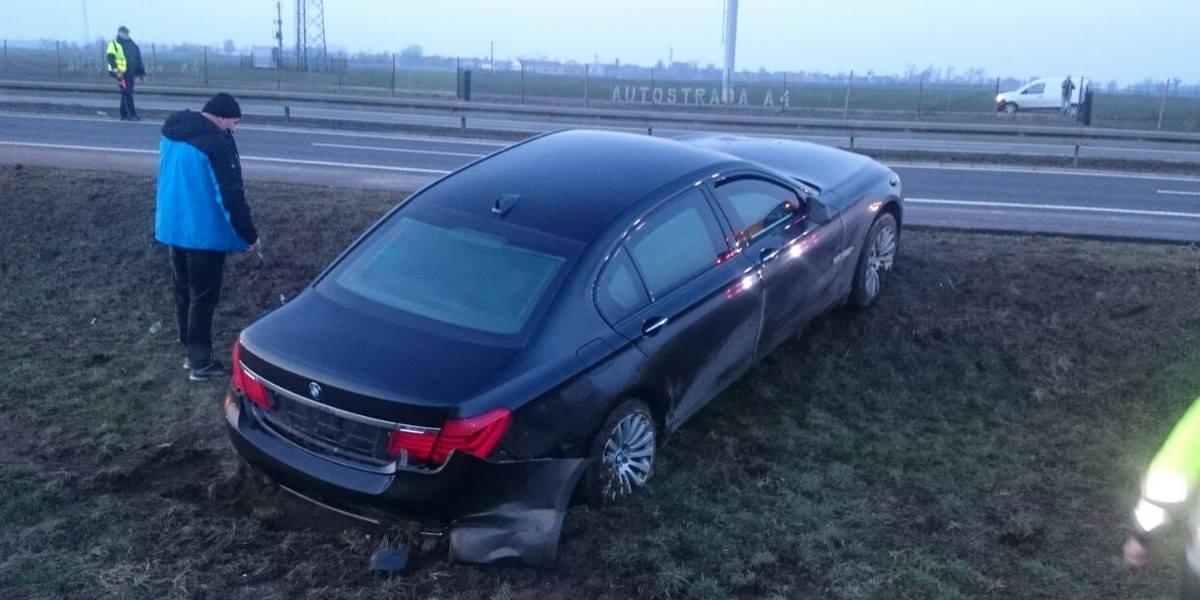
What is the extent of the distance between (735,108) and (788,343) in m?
27.0

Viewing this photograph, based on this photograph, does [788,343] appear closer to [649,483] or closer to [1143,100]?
[649,483]

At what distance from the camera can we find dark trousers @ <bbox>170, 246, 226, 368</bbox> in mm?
6531

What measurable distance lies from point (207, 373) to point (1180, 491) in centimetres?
549

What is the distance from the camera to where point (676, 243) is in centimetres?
521

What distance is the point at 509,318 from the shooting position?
4.46 metres

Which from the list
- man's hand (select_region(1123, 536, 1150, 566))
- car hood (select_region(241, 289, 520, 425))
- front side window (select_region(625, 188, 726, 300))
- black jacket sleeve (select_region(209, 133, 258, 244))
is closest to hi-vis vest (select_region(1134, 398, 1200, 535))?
man's hand (select_region(1123, 536, 1150, 566))

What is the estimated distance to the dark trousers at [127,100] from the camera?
70.1 feet

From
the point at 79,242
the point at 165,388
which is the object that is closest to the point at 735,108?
the point at 79,242

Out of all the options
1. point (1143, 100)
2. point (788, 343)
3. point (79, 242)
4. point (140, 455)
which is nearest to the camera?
point (140, 455)

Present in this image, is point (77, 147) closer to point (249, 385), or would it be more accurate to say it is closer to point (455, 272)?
point (249, 385)

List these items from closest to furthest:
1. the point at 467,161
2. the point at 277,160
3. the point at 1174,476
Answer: the point at 1174,476, the point at 277,160, the point at 467,161

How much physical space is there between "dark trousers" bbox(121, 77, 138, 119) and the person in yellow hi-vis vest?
861 inches

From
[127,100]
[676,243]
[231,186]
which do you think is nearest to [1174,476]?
[676,243]

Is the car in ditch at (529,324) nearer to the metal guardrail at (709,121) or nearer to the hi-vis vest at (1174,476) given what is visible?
the hi-vis vest at (1174,476)
